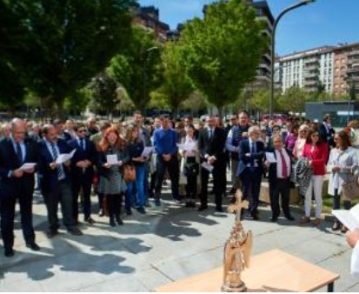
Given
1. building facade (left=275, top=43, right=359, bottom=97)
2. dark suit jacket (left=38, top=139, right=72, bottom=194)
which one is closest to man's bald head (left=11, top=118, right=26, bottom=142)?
dark suit jacket (left=38, top=139, right=72, bottom=194)

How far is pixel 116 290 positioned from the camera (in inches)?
222

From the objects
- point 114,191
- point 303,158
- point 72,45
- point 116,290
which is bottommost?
point 116,290

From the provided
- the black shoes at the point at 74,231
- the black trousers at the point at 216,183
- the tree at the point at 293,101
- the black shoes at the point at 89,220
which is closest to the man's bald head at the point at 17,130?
the black shoes at the point at 74,231

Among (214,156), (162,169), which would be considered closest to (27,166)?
(162,169)

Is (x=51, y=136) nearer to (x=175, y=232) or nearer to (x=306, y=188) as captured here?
(x=175, y=232)

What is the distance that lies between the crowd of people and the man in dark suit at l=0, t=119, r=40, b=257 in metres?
0.01

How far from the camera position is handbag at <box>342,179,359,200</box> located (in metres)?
8.09

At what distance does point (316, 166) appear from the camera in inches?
335

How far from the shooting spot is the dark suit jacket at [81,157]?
8461 mm

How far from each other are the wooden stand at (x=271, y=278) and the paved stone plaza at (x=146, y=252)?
1.45 m

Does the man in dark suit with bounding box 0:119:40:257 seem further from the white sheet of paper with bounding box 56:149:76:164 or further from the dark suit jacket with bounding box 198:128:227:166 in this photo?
the dark suit jacket with bounding box 198:128:227:166

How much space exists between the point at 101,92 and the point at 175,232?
5694 cm

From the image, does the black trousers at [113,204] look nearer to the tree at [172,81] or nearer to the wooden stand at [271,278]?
the wooden stand at [271,278]

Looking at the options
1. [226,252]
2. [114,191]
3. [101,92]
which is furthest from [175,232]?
[101,92]
